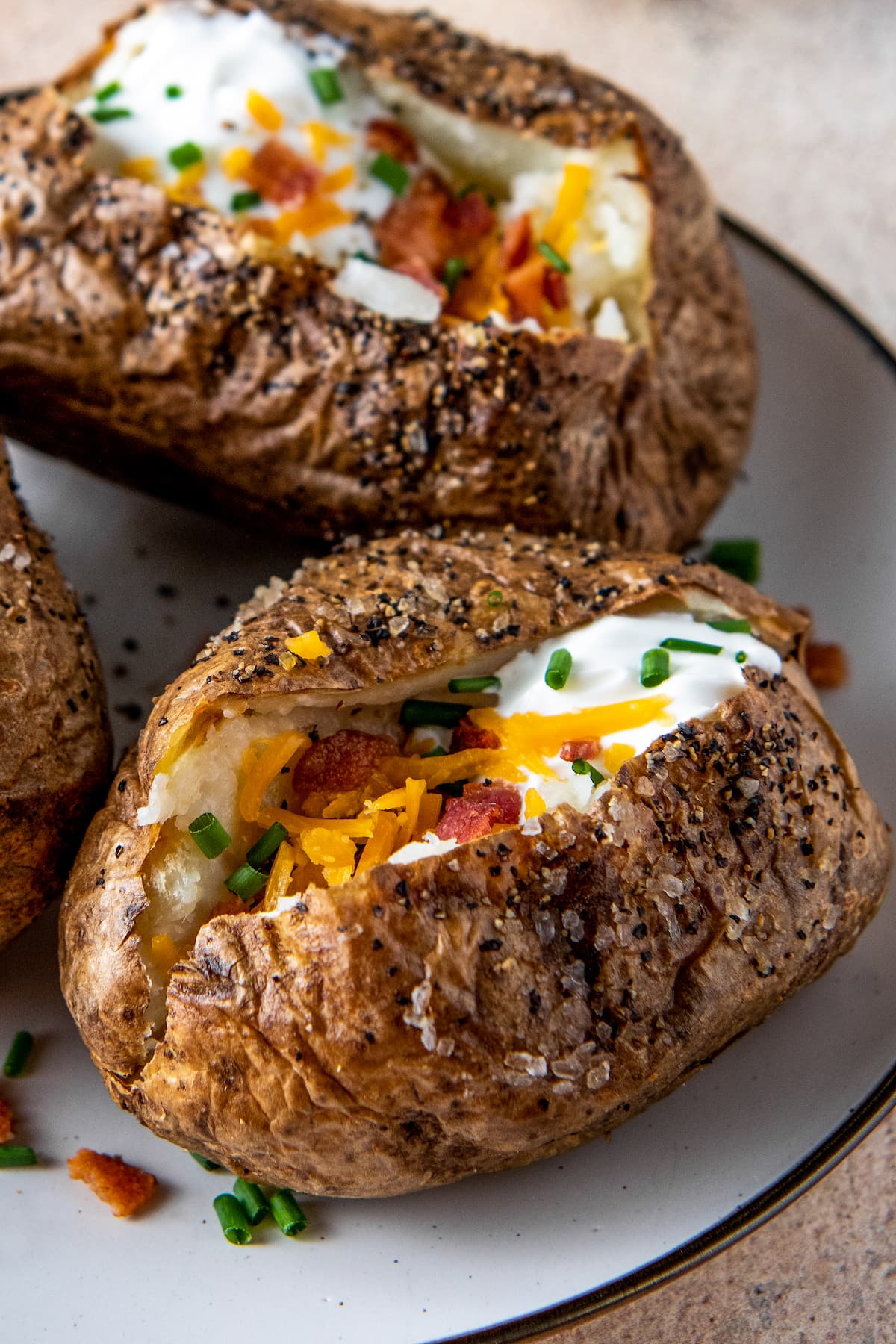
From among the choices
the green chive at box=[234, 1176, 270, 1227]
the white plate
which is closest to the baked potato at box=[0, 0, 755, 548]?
the white plate

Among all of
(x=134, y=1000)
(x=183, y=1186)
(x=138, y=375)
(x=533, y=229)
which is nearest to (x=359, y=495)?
(x=138, y=375)

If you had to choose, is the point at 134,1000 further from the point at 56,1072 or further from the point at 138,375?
the point at 138,375

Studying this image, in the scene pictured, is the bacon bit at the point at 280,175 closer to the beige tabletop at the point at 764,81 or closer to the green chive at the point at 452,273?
the green chive at the point at 452,273

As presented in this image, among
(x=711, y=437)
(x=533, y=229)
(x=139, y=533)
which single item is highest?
(x=533, y=229)

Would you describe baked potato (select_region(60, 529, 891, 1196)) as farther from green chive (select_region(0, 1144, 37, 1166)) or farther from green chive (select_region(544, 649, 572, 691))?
green chive (select_region(0, 1144, 37, 1166))

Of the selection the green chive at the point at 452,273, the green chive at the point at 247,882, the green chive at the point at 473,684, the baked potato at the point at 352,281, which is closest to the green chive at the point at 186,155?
the baked potato at the point at 352,281

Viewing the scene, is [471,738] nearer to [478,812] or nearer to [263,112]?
[478,812]
